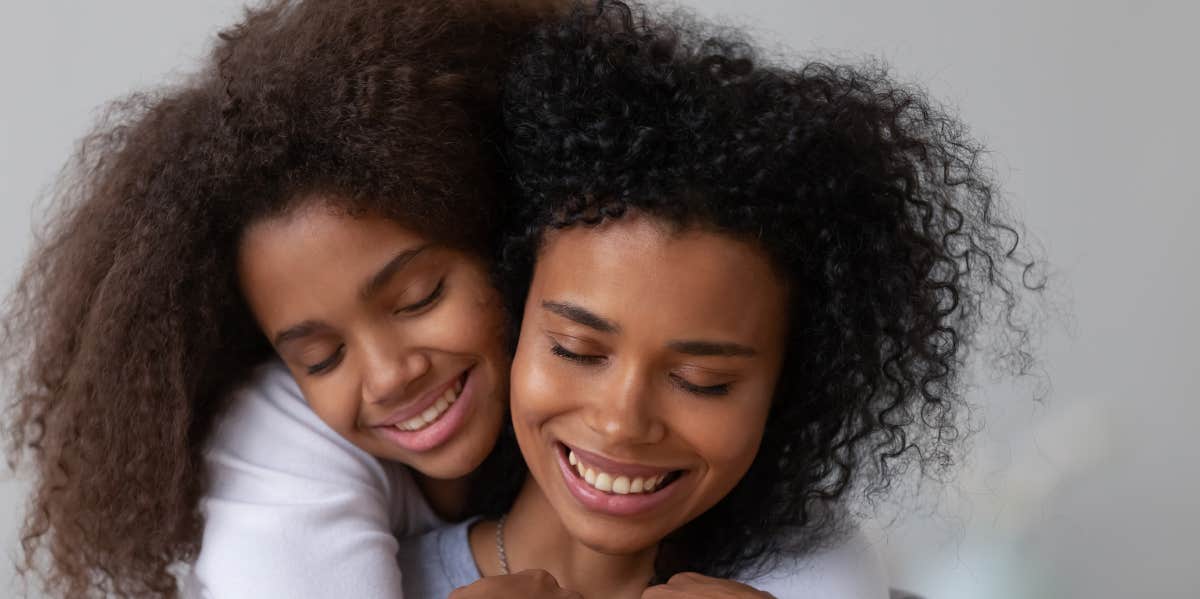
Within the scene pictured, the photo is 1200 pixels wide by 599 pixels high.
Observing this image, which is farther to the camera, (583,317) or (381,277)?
(381,277)

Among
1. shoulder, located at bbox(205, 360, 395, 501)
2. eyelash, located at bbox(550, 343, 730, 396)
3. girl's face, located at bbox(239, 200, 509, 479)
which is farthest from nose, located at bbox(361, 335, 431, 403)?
eyelash, located at bbox(550, 343, 730, 396)

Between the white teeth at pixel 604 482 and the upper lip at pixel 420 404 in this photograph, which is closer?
the white teeth at pixel 604 482

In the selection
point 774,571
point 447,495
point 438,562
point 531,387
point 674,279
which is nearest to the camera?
point 674,279

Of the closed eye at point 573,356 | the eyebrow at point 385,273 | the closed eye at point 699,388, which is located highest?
the closed eye at point 699,388

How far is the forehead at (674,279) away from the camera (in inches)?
70.7

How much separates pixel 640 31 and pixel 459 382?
0.49 metres

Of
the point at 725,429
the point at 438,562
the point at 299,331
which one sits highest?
the point at 725,429

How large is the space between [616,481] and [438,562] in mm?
415

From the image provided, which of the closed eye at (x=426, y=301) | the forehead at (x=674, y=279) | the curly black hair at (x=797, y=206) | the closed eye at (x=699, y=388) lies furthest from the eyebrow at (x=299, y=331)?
the closed eye at (x=699, y=388)

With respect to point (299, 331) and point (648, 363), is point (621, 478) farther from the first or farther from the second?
point (299, 331)

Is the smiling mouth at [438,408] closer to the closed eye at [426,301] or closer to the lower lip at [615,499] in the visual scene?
the closed eye at [426,301]

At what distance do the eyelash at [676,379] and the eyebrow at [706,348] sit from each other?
4 cm

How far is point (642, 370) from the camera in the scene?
5.95ft

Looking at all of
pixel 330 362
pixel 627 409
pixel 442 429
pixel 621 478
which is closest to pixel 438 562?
pixel 442 429
